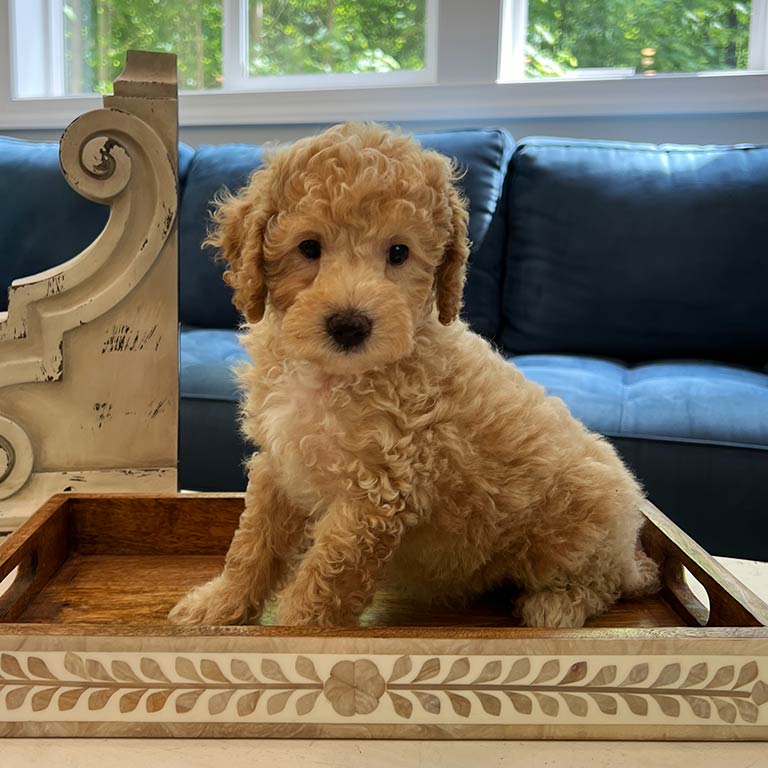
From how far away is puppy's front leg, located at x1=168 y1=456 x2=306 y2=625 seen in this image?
98cm

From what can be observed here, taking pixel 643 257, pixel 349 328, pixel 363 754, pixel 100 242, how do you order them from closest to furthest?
pixel 363 754 < pixel 349 328 < pixel 100 242 < pixel 643 257

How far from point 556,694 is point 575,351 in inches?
72.2

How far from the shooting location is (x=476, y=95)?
3.13 metres

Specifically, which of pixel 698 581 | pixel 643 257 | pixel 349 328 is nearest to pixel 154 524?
pixel 349 328

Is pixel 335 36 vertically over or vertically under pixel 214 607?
over

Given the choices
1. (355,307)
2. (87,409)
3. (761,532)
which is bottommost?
(761,532)

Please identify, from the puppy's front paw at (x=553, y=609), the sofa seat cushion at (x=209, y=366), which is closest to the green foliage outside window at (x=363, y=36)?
the sofa seat cushion at (x=209, y=366)

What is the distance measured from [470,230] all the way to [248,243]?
1690mm

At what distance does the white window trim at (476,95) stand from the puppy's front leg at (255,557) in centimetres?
244

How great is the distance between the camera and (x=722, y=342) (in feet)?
7.89

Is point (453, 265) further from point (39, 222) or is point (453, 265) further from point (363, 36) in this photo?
point (363, 36)

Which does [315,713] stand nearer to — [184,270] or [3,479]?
[3,479]

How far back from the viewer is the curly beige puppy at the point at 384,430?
2.85ft

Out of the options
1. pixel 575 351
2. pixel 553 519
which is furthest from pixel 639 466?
pixel 553 519
